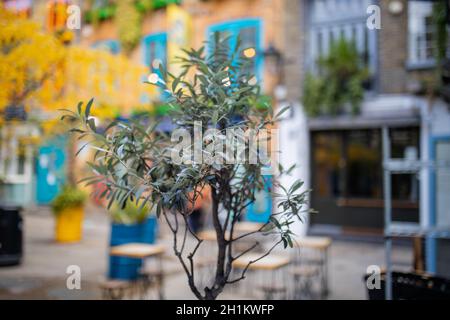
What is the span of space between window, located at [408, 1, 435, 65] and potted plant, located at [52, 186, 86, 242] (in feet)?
28.2

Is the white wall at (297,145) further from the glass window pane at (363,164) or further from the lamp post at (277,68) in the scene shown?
the glass window pane at (363,164)

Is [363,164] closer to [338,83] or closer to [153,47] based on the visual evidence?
[338,83]

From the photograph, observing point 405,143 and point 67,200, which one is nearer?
point 67,200

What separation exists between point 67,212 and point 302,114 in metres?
6.40

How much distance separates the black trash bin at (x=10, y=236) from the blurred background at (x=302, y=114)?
0.8 inches

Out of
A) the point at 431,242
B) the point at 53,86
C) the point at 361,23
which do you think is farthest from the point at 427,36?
the point at 53,86

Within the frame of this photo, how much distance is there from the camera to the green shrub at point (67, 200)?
33.3ft

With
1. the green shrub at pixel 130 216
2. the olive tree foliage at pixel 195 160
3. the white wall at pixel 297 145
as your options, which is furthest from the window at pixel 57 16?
the olive tree foliage at pixel 195 160

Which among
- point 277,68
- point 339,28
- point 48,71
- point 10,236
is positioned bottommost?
point 10,236

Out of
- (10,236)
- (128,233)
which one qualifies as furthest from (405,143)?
(10,236)

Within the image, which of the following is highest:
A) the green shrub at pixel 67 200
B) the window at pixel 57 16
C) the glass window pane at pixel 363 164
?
the window at pixel 57 16

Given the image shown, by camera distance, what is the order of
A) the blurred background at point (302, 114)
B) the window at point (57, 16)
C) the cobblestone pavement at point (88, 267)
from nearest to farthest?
1. the cobblestone pavement at point (88, 267)
2. the blurred background at point (302, 114)
3. the window at point (57, 16)

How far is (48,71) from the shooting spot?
7336 mm
